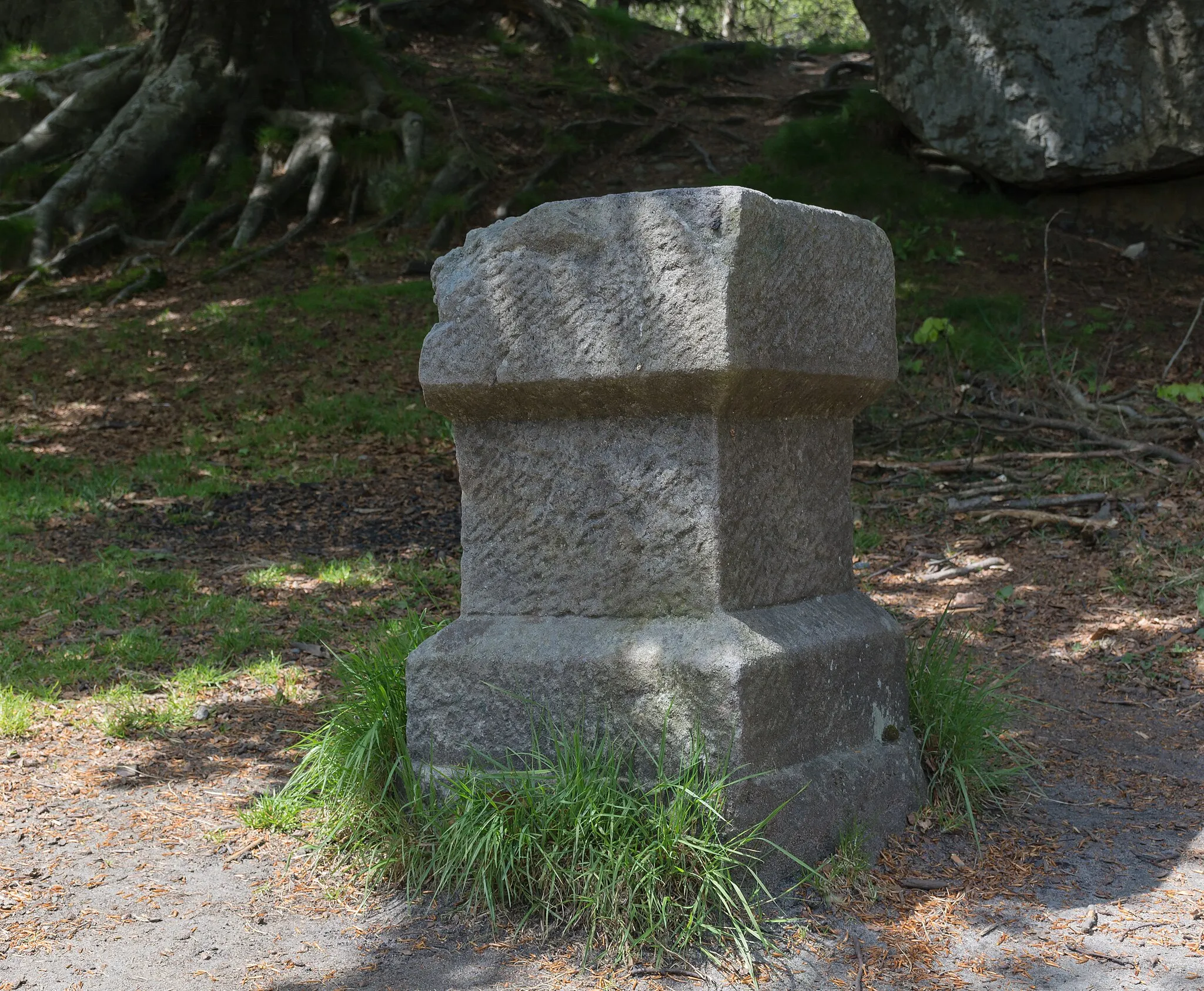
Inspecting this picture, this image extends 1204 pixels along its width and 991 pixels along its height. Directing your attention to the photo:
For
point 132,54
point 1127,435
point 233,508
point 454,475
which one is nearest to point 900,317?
point 1127,435

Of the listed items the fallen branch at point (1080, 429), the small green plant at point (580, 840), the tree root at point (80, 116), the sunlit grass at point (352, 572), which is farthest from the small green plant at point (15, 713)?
the tree root at point (80, 116)

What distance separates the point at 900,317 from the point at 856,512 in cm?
296

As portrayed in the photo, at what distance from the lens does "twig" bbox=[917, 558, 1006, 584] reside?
5664 millimetres

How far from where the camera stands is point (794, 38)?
31.6 meters

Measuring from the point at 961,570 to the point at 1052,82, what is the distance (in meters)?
5.72

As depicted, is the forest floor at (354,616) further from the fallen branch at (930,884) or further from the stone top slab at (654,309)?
the stone top slab at (654,309)

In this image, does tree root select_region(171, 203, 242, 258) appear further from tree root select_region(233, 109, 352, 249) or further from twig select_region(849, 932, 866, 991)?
twig select_region(849, 932, 866, 991)

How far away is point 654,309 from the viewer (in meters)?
2.79

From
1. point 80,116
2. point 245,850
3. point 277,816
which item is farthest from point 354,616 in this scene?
point 80,116

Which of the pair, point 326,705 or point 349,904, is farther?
point 326,705

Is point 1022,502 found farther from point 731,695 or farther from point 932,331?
point 731,695

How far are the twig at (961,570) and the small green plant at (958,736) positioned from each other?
199 centimetres

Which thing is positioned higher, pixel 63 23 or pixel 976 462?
pixel 63 23

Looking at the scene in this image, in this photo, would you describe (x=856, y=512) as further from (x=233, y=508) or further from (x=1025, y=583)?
(x=233, y=508)
